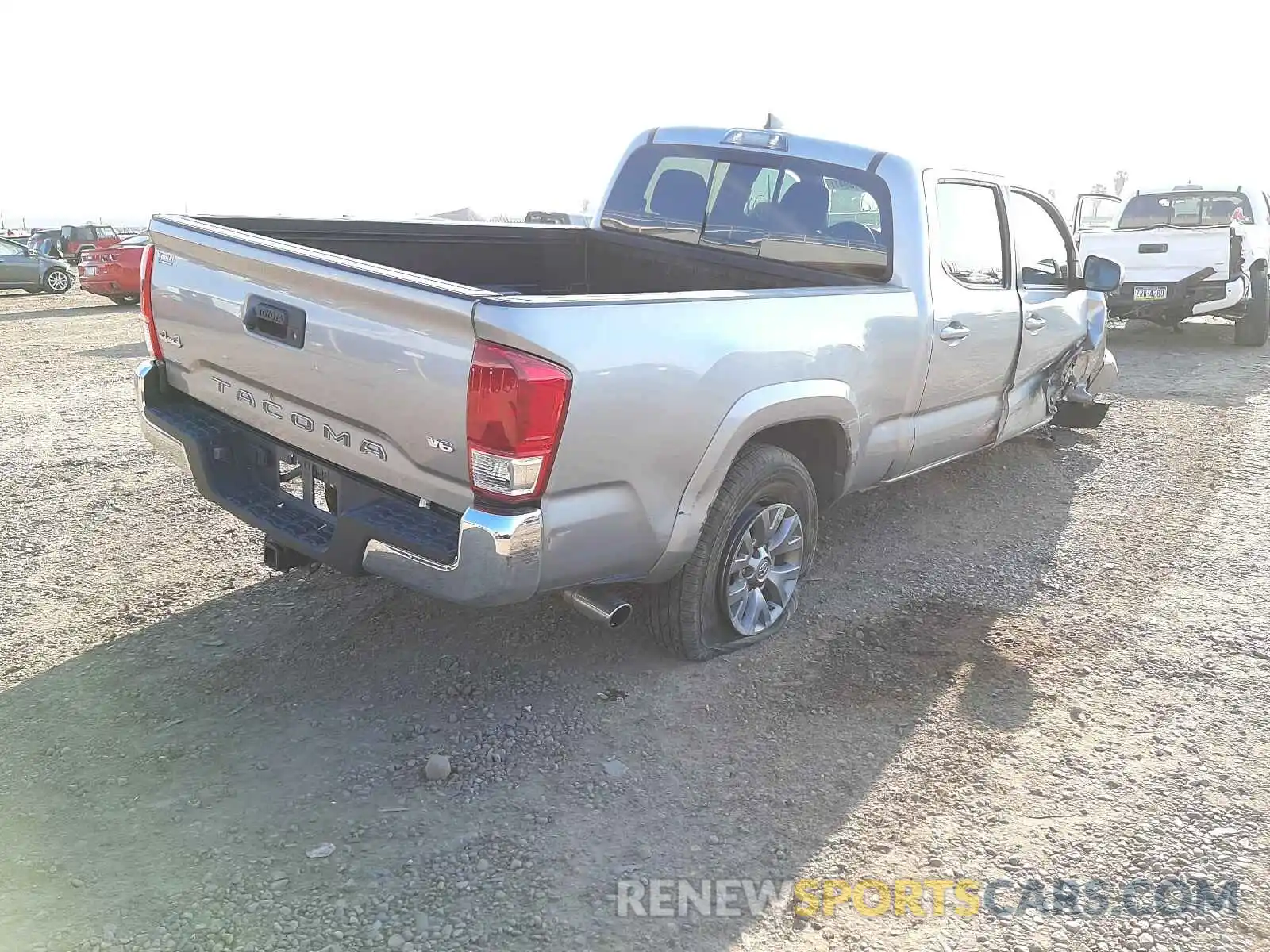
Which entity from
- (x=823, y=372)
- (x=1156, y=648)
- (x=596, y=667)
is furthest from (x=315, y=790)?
(x=1156, y=648)

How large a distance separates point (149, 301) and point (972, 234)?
3.54 meters

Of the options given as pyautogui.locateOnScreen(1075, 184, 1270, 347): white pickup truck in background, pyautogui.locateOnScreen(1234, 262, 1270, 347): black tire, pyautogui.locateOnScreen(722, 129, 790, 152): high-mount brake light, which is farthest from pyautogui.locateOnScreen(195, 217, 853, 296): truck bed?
pyautogui.locateOnScreen(1234, 262, 1270, 347): black tire

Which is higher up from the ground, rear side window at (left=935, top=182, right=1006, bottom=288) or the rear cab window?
the rear cab window

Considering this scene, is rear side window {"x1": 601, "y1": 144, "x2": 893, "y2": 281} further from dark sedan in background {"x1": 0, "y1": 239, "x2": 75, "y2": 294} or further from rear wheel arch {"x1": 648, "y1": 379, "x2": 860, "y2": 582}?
dark sedan in background {"x1": 0, "y1": 239, "x2": 75, "y2": 294}

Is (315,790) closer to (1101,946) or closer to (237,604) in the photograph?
(237,604)

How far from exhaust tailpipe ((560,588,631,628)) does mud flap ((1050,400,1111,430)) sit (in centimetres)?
477

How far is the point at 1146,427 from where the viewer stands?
25.3ft

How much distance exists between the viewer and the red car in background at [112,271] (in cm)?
1698

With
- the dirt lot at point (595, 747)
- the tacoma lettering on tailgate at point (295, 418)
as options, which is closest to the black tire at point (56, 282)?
the dirt lot at point (595, 747)

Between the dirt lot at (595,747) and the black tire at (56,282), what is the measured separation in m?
17.3

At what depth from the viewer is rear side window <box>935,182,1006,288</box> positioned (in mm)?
4457

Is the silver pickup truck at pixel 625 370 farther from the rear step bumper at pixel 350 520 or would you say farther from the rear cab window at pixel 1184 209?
the rear cab window at pixel 1184 209

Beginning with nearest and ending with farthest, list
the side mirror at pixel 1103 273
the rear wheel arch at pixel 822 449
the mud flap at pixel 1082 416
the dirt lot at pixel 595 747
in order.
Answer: the dirt lot at pixel 595 747
the rear wheel arch at pixel 822 449
the side mirror at pixel 1103 273
the mud flap at pixel 1082 416

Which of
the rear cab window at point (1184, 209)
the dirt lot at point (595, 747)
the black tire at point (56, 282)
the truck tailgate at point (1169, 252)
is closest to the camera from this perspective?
the dirt lot at point (595, 747)
